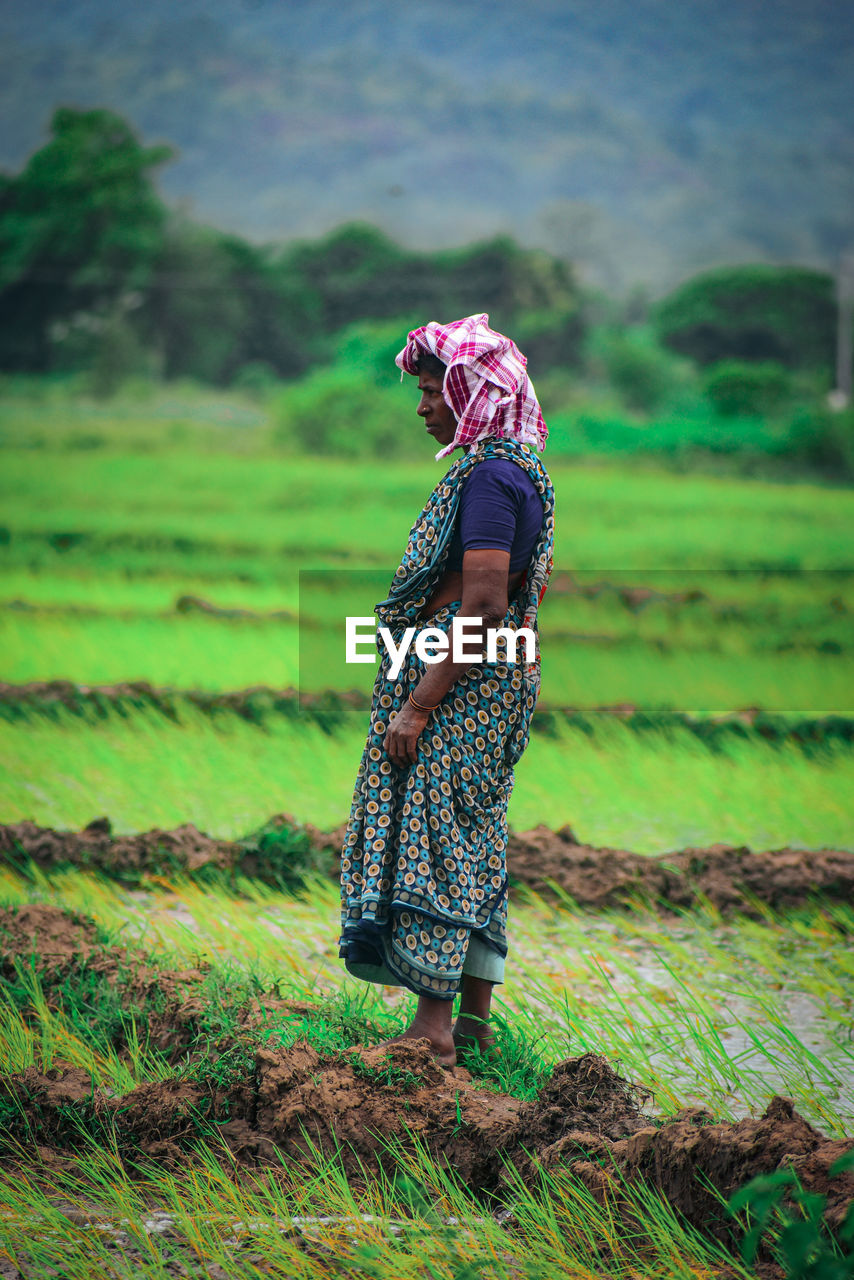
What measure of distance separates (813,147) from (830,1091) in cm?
2928

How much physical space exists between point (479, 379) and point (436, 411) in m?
0.15

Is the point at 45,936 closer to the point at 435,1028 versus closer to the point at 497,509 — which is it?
the point at 435,1028

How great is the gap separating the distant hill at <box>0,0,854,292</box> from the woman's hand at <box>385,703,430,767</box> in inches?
869

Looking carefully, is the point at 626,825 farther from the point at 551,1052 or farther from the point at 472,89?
the point at 472,89

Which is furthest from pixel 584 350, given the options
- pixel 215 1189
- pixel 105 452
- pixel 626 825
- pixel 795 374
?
pixel 215 1189

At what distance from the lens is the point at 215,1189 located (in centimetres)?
256

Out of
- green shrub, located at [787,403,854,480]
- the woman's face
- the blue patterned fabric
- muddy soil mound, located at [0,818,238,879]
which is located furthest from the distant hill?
the blue patterned fabric

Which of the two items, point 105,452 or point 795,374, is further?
point 795,374

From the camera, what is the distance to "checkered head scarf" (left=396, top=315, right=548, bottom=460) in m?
2.86

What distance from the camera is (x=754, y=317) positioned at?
23.1 metres

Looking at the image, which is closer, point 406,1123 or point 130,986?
point 406,1123

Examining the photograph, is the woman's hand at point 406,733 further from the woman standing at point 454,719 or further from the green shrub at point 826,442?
the green shrub at point 826,442

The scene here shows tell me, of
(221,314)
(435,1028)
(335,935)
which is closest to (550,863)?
(335,935)
